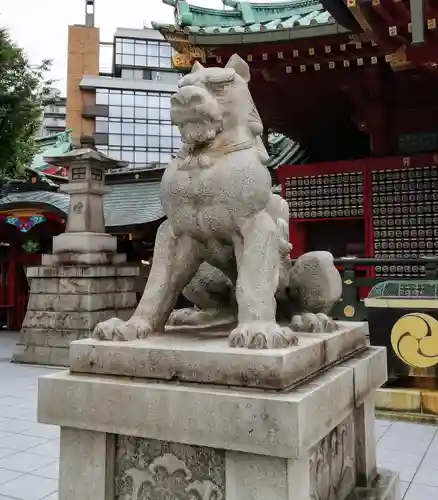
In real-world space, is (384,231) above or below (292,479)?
above

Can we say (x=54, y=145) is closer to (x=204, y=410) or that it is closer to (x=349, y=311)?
(x=349, y=311)

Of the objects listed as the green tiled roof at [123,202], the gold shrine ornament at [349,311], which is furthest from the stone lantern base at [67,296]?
the gold shrine ornament at [349,311]

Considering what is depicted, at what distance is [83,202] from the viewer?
26.4 feet

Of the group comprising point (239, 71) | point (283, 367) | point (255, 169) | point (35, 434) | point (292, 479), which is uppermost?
point (239, 71)

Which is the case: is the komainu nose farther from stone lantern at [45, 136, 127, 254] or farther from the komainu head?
stone lantern at [45, 136, 127, 254]

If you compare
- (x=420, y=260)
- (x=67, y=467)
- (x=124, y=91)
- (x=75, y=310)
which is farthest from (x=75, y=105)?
(x=67, y=467)

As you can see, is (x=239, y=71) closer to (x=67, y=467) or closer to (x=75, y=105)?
(x=67, y=467)

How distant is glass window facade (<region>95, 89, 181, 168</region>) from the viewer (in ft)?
111

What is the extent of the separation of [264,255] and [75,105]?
34.6 meters

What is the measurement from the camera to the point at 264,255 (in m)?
2.02

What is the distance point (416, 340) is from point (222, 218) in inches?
121

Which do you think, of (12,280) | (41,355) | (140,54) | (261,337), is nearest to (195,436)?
(261,337)

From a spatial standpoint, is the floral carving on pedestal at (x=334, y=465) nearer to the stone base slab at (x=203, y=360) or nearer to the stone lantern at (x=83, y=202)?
the stone base slab at (x=203, y=360)

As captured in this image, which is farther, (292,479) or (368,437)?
(368,437)
